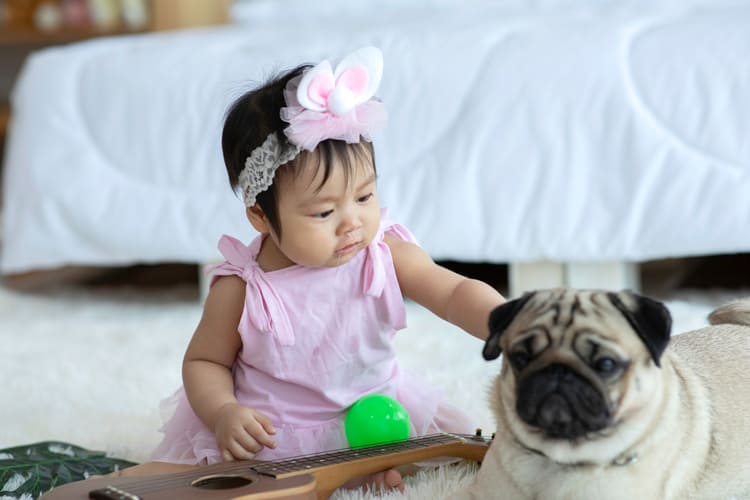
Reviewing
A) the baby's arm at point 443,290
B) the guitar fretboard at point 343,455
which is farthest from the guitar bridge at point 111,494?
the baby's arm at point 443,290

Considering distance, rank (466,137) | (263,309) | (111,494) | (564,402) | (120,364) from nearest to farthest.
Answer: (564,402) → (111,494) → (263,309) → (120,364) → (466,137)

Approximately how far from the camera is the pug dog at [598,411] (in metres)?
0.71

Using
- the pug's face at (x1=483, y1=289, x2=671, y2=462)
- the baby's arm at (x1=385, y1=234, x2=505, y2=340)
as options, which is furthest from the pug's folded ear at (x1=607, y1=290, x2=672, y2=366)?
the baby's arm at (x1=385, y1=234, x2=505, y2=340)

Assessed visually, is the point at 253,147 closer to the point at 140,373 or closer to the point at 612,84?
the point at 140,373

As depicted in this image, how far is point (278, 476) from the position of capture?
85cm

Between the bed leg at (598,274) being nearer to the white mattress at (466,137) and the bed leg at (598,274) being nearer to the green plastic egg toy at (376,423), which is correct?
the white mattress at (466,137)

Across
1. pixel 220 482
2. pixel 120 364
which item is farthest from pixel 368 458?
pixel 120 364

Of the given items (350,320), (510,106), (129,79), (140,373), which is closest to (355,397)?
(350,320)

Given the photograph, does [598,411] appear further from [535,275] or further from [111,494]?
[535,275]

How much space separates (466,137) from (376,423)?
79 centimetres

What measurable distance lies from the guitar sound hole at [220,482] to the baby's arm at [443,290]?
0.85 ft

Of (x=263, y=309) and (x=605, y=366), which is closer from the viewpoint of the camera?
(x=605, y=366)

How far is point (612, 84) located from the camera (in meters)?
1.62

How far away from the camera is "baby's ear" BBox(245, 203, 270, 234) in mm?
1038
